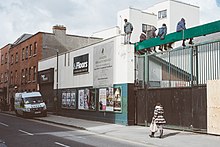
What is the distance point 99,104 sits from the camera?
25297 millimetres

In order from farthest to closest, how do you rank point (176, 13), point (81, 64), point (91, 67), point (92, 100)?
point (176, 13) → point (81, 64) → point (91, 67) → point (92, 100)

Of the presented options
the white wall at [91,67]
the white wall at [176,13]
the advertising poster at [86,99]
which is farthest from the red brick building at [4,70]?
the advertising poster at [86,99]

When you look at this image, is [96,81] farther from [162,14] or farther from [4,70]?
[4,70]

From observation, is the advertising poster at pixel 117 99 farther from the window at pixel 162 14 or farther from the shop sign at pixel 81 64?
the window at pixel 162 14

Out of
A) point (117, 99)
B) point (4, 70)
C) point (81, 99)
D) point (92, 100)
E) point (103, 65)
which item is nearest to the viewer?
point (117, 99)

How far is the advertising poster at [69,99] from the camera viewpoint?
1185 inches

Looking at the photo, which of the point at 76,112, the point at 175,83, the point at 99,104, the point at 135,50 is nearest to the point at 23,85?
the point at 76,112

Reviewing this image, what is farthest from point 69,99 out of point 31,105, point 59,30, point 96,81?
point 59,30

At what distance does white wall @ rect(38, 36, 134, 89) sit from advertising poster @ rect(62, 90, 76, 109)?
63 centimetres

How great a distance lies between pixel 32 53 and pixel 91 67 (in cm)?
1817

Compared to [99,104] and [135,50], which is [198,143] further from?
[99,104]

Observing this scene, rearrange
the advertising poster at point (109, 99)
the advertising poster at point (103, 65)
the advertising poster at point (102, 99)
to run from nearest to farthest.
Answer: the advertising poster at point (109, 99)
the advertising poster at point (103, 65)
the advertising poster at point (102, 99)

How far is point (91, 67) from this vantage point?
27.2 metres

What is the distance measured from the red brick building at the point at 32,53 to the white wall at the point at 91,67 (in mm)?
2330
